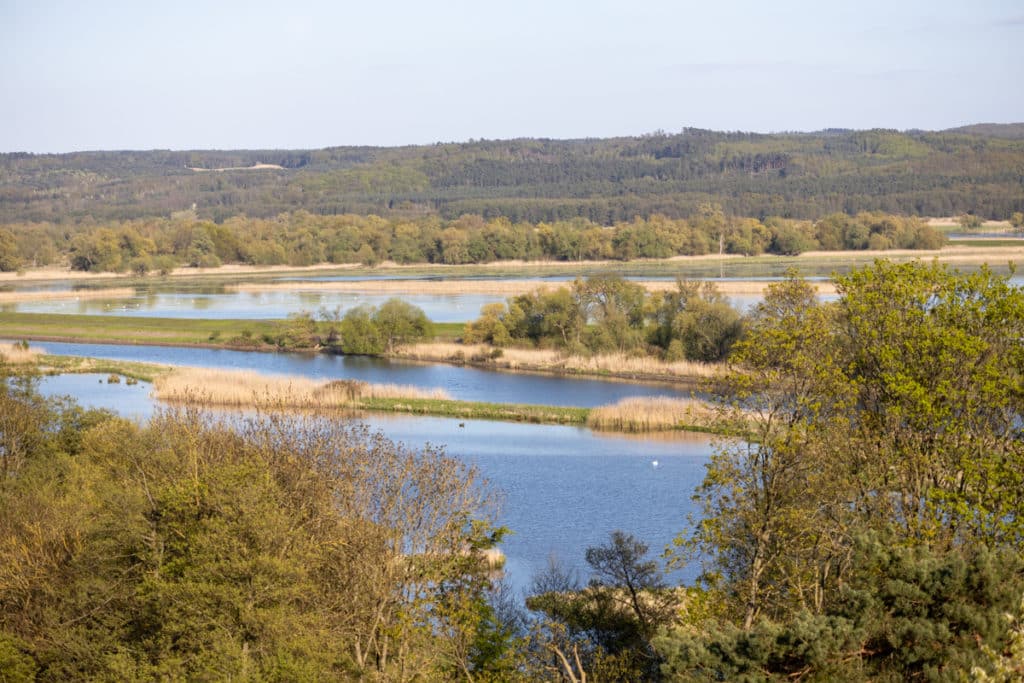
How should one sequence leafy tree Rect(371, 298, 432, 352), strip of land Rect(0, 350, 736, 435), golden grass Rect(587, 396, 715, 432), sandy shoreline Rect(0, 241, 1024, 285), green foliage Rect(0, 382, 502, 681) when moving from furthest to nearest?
sandy shoreline Rect(0, 241, 1024, 285), leafy tree Rect(371, 298, 432, 352), strip of land Rect(0, 350, 736, 435), golden grass Rect(587, 396, 715, 432), green foliage Rect(0, 382, 502, 681)

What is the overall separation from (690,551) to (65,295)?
88.3m

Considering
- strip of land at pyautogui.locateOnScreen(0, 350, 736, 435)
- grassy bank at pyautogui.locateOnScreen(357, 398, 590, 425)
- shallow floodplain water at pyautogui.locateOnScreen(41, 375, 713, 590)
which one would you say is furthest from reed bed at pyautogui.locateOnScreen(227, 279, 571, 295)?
shallow floodplain water at pyautogui.locateOnScreen(41, 375, 713, 590)

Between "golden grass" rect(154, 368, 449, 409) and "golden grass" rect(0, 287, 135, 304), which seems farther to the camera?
"golden grass" rect(0, 287, 135, 304)

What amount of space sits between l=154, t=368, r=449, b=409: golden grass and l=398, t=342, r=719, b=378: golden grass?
10029 mm

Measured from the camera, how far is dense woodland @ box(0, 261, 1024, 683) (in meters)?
11.2

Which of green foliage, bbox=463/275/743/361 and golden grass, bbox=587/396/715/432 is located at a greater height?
Result: green foliage, bbox=463/275/743/361

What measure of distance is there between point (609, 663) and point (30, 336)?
193 ft

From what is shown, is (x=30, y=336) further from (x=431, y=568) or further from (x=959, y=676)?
(x=959, y=676)

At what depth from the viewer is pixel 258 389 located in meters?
42.3

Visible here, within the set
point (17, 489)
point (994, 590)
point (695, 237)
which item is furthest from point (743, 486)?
point (695, 237)

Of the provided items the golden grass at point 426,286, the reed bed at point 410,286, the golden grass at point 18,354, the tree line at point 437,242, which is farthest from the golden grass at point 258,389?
the tree line at point 437,242

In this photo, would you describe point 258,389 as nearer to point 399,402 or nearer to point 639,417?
point 399,402

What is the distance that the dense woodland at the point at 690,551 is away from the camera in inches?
442

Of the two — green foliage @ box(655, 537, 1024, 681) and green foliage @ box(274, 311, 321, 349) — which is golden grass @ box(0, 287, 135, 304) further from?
green foliage @ box(655, 537, 1024, 681)
